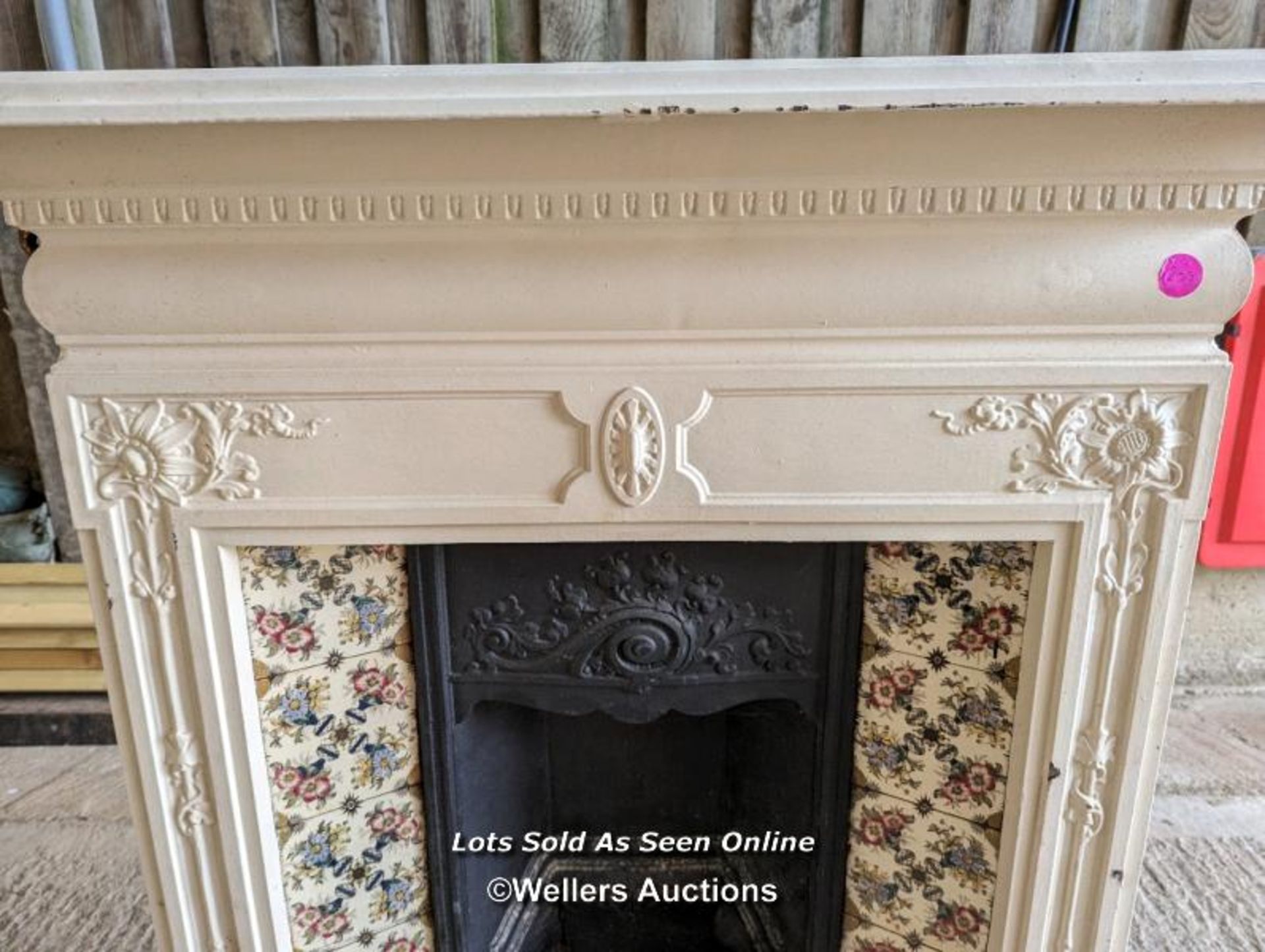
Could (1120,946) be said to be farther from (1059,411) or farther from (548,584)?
(548,584)

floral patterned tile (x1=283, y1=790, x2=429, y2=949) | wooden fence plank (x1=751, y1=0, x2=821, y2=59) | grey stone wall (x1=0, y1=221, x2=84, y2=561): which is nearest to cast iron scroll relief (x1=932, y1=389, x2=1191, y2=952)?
wooden fence plank (x1=751, y1=0, x2=821, y2=59)

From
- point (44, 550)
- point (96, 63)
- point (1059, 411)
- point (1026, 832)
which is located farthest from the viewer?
point (44, 550)

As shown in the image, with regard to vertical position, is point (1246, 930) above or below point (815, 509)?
below

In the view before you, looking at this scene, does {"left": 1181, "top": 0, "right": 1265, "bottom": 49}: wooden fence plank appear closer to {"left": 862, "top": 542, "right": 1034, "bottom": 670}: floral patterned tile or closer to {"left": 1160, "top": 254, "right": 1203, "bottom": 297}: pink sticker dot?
{"left": 1160, "top": 254, "right": 1203, "bottom": 297}: pink sticker dot

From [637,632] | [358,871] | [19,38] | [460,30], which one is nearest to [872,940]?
[637,632]

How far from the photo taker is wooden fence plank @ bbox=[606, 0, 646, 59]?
1200 mm

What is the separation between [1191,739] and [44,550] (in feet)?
7.94

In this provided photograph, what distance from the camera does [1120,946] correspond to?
3.53 feet

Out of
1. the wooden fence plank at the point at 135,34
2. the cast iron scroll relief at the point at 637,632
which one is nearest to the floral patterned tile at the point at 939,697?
the cast iron scroll relief at the point at 637,632

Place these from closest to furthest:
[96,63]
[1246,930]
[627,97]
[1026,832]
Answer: [627,97] → [1026,832] → [96,63] → [1246,930]

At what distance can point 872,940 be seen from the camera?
1.21 metres

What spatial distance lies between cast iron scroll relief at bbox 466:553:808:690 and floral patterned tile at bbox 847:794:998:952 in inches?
10.2

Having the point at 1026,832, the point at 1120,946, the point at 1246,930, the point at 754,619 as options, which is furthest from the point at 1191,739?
the point at 754,619

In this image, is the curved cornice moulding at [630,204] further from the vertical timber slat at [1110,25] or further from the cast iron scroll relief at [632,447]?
the vertical timber slat at [1110,25]
